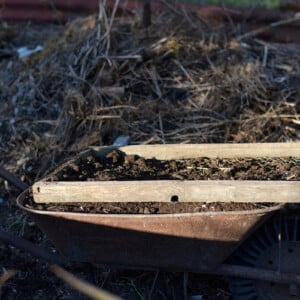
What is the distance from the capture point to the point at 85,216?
2.83 meters

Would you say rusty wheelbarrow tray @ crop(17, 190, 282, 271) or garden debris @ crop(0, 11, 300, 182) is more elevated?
rusty wheelbarrow tray @ crop(17, 190, 282, 271)

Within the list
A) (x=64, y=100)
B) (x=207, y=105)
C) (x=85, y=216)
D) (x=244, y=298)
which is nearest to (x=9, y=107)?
(x=64, y=100)

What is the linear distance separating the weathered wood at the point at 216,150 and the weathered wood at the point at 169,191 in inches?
29.2

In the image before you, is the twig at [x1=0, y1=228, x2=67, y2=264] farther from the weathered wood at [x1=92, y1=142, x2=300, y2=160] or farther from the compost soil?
the weathered wood at [x1=92, y1=142, x2=300, y2=160]

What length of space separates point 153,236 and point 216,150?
37.1 inches

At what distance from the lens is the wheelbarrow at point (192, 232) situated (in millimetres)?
2736

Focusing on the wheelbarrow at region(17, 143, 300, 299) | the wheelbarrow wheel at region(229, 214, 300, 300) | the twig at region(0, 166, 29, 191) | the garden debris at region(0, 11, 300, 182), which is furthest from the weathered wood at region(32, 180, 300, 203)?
the garden debris at region(0, 11, 300, 182)

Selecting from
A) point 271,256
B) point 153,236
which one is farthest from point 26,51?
point 271,256

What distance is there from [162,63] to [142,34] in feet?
1.32

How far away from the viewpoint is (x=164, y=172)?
341 centimetres

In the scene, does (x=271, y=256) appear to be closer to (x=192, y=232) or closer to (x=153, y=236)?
(x=192, y=232)

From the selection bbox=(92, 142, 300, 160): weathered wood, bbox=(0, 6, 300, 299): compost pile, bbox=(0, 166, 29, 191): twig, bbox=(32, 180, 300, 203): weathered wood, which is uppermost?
bbox=(32, 180, 300, 203): weathered wood

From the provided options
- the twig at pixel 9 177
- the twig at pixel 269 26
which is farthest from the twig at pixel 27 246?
the twig at pixel 269 26

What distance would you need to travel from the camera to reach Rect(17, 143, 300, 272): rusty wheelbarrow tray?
8.91 ft
